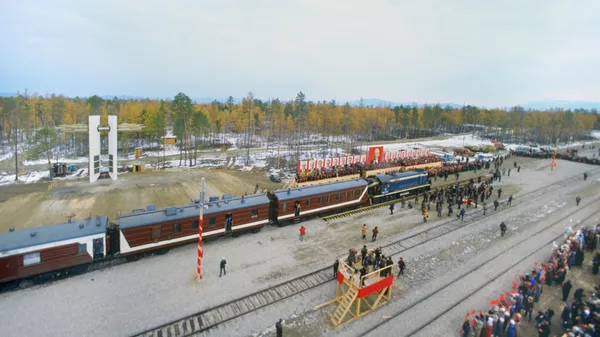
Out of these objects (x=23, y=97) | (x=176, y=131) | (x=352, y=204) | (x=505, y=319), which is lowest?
(x=505, y=319)

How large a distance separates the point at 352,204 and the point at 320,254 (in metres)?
9.02

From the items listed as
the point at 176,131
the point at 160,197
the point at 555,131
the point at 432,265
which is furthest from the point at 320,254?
the point at 555,131

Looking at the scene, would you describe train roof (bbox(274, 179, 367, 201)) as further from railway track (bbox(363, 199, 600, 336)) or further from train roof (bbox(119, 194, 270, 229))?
railway track (bbox(363, 199, 600, 336))

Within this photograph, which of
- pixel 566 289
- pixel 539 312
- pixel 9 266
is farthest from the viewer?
pixel 566 289

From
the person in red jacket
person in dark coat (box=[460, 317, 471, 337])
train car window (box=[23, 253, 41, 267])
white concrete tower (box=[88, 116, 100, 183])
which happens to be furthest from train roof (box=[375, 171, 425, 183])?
white concrete tower (box=[88, 116, 100, 183])

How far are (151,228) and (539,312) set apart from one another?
20.2 m

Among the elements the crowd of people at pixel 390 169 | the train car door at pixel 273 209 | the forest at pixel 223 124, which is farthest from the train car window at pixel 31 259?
the forest at pixel 223 124

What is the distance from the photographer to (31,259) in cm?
1467

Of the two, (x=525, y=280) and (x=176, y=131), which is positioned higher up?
(x=176, y=131)

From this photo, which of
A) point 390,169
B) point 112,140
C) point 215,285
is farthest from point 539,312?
point 112,140

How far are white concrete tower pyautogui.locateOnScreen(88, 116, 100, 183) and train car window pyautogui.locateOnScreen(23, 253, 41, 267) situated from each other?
70.0 feet

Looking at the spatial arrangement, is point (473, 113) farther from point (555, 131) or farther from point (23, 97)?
point (23, 97)

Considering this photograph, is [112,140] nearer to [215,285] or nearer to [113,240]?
[113,240]

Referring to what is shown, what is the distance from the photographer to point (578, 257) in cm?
1953
